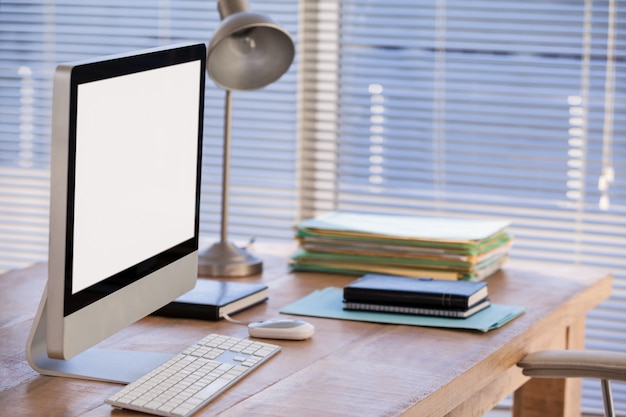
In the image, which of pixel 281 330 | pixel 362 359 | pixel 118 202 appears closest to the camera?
pixel 118 202

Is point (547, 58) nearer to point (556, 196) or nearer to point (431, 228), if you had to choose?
point (556, 196)

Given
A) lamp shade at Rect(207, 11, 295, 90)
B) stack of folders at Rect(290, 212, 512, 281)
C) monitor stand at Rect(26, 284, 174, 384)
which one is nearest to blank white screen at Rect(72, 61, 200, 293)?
monitor stand at Rect(26, 284, 174, 384)

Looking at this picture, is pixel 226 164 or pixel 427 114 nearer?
pixel 226 164

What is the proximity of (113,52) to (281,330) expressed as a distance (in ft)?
6.65

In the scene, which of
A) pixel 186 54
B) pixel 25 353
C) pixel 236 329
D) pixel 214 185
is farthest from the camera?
pixel 214 185

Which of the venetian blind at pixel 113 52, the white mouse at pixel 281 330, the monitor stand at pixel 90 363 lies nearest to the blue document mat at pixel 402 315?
the white mouse at pixel 281 330

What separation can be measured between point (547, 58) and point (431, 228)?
37.5 inches

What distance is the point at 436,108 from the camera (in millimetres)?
3191

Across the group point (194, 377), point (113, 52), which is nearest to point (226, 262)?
point (194, 377)

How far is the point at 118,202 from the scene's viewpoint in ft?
4.89

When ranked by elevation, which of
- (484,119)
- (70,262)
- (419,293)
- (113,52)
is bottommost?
(419,293)

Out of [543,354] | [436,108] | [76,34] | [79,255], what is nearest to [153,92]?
[79,255]

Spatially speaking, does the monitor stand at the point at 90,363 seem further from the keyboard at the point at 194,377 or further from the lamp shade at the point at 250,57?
the lamp shade at the point at 250,57

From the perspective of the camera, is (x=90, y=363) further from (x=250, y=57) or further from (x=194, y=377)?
(x=250, y=57)
